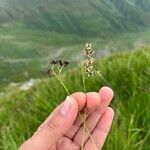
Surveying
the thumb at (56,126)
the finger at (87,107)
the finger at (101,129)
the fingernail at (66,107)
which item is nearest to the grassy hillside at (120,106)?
the finger at (101,129)

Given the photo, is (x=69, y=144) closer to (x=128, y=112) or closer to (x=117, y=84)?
(x=128, y=112)

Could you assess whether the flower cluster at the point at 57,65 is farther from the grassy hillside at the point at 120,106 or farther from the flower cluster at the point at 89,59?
the grassy hillside at the point at 120,106

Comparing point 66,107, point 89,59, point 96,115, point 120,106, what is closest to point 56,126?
point 66,107

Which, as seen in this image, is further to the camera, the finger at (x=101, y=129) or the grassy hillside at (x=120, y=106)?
the grassy hillside at (x=120, y=106)

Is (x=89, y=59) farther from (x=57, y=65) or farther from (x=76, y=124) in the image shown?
(x=76, y=124)

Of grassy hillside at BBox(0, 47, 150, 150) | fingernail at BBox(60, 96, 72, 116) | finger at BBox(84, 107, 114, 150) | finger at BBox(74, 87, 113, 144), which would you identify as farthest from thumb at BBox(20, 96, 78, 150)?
grassy hillside at BBox(0, 47, 150, 150)

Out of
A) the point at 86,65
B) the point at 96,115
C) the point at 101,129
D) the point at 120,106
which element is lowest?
the point at 120,106
